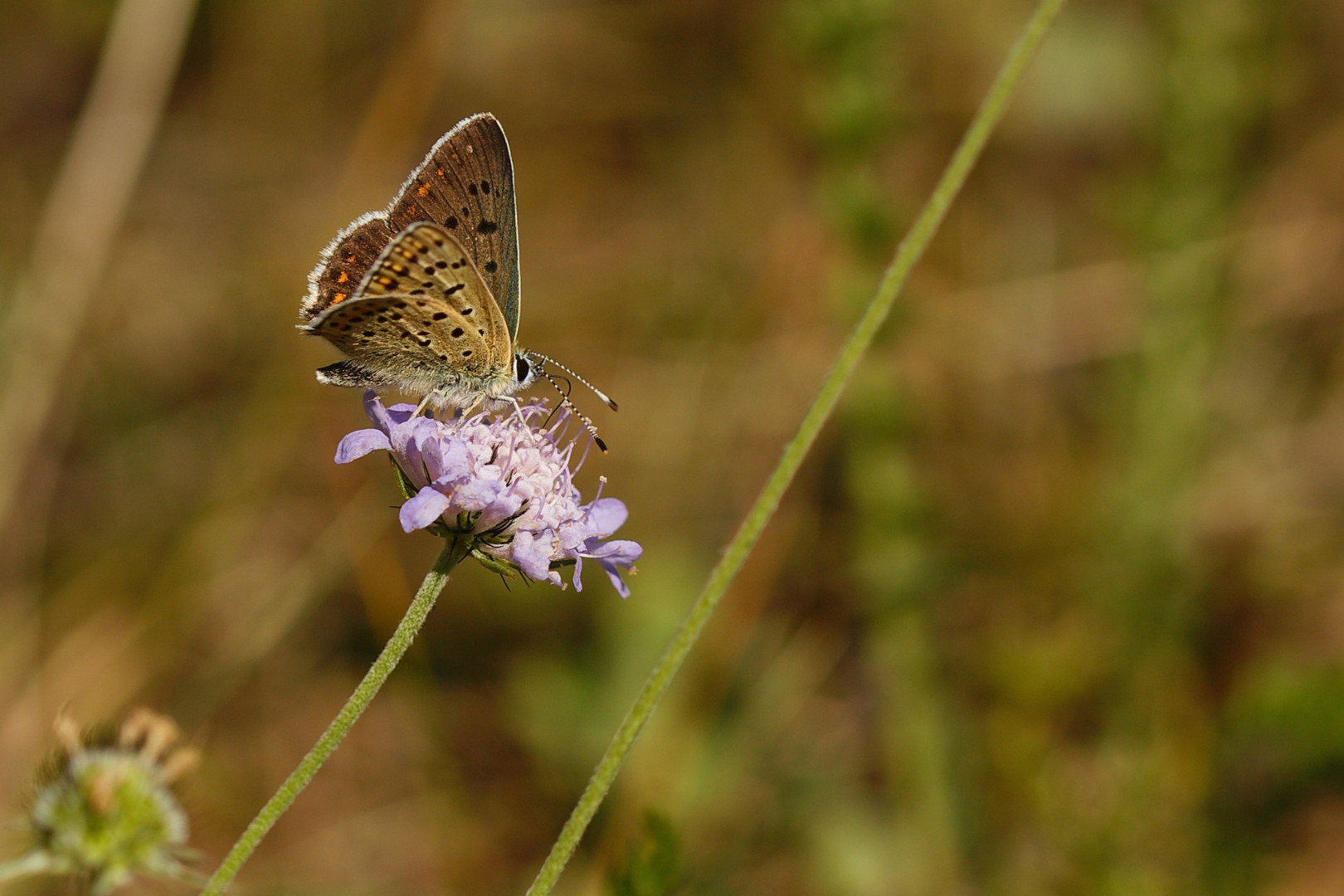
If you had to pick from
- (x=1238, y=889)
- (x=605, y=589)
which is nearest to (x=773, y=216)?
(x=605, y=589)

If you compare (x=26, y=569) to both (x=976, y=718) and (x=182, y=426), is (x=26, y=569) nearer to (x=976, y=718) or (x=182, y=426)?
(x=182, y=426)

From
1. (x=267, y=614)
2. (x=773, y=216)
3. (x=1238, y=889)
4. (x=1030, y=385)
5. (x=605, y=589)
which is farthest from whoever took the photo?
(x=773, y=216)

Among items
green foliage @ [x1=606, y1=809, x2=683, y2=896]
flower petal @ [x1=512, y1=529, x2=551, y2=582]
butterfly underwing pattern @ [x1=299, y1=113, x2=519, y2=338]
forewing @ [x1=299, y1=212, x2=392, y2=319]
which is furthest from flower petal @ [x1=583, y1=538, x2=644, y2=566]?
forewing @ [x1=299, y1=212, x2=392, y2=319]

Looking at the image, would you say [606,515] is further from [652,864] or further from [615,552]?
[652,864]

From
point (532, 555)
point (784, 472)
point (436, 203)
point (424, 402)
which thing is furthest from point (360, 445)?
point (784, 472)

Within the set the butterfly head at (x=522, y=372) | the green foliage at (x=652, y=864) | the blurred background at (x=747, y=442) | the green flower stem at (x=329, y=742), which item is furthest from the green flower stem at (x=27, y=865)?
the butterfly head at (x=522, y=372)

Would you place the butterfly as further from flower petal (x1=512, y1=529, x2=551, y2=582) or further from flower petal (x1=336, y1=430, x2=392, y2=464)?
flower petal (x1=512, y1=529, x2=551, y2=582)

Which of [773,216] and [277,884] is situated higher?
[773,216]
